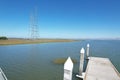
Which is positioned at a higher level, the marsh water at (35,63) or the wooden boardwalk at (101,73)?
the wooden boardwalk at (101,73)

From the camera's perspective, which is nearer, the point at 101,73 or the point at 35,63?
the point at 101,73

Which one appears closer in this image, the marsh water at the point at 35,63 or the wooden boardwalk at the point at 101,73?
the wooden boardwalk at the point at 101,73

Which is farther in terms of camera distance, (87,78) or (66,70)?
(87,78)

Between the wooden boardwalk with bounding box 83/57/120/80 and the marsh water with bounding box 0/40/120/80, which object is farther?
the marsh water with bounding box 0/40/120/80

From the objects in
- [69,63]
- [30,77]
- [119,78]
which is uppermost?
[69,63]

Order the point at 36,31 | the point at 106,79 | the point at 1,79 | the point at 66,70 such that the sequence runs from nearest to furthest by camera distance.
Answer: the point at 66,70
the point at 1,79
the point at 106,79
the point at 36,31

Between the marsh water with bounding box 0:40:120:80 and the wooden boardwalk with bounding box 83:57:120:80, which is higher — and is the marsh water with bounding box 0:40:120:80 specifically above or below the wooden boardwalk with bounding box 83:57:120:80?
below

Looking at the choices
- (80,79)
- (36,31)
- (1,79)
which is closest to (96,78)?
(80,79)

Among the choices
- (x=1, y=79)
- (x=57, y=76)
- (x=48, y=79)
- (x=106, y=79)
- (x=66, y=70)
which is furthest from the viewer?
(x=57, y=76)

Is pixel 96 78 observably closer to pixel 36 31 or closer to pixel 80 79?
pixel 80 79

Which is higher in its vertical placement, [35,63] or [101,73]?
[101,73]

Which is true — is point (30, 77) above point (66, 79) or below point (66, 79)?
below
